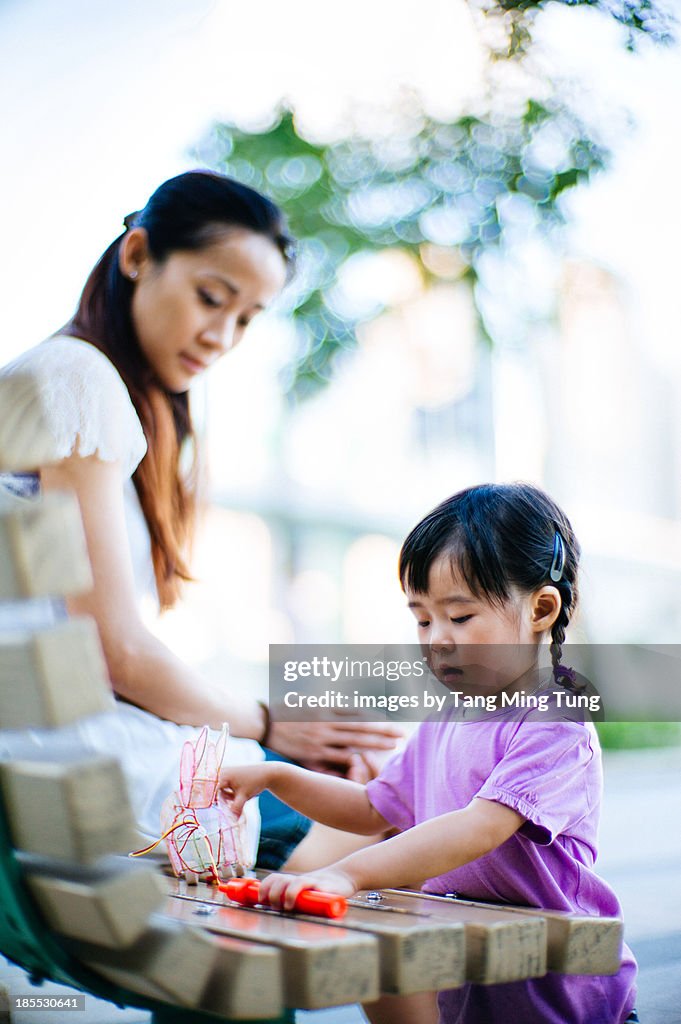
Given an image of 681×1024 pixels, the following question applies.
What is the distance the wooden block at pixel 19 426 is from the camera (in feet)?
2.74

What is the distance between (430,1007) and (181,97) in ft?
16.3

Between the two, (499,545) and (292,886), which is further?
(499,545)

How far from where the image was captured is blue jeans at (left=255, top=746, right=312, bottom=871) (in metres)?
1.49

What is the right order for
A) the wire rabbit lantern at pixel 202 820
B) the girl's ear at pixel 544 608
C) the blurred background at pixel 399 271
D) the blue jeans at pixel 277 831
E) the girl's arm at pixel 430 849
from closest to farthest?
the girl's arm at pixel 430 849
the wire rabbit lantern at pixel 202 820
the girl's ear at pixel 544 608
the blue jeans at pixel 277 831
the blurred background at pixel 399 271

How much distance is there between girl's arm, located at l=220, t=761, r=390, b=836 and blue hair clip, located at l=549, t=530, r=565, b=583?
0.37 metres

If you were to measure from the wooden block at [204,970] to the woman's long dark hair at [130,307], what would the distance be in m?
0.97

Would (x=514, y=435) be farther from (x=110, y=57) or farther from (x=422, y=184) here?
(x=110, y=57)

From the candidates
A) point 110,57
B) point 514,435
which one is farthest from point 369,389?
point 110,57

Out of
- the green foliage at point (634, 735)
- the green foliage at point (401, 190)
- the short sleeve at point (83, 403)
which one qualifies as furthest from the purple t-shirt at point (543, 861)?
the green foliage at point (634, 735)

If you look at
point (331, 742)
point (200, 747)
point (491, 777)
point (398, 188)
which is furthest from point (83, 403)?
point (398, 188)

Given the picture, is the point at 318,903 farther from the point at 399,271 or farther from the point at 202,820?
the point at 399,271

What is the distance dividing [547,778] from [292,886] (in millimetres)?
320

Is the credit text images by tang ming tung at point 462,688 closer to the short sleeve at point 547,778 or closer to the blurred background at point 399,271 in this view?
the short sleeve at point 547,778

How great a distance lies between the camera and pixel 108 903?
738 millimetres
